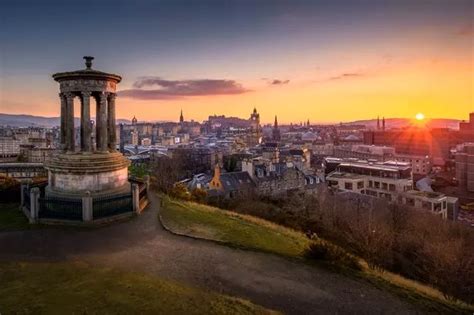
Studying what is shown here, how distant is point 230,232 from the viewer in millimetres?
15883

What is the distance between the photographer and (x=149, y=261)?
11.8 metres

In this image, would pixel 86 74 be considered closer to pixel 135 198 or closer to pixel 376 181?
pixel 135 198

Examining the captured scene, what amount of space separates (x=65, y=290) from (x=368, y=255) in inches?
561

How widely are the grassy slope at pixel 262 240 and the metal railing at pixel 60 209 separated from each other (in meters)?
3.61

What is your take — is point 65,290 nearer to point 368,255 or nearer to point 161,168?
point 368,255

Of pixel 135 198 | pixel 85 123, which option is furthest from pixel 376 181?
pixel 85 123

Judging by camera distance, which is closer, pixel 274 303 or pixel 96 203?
pixel 274 303

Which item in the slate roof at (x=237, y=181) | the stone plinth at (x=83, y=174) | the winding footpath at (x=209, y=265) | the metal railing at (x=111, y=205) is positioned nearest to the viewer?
the winding footpath at (x=209, y=265)

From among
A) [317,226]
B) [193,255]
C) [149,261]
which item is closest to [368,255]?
[317,226]

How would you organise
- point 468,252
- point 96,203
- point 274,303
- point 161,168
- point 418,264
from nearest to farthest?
1. point 274,303
2. point 96,203
3. point 418,264
4. point 468,252
5. point 161,168

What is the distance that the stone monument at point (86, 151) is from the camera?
17609 millimetres

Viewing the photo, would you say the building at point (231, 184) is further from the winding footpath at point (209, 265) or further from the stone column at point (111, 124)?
the winding footpath at point (209, 265)

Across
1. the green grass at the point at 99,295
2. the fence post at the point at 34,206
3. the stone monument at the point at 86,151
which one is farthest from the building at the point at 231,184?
the green grass at the point at 99,295

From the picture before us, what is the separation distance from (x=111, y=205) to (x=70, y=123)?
561cm
